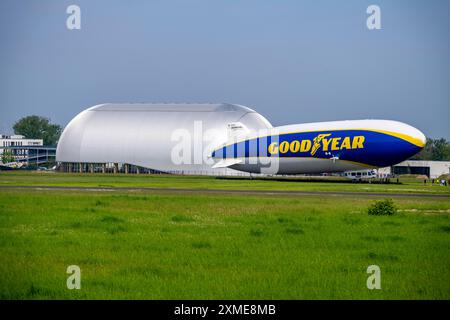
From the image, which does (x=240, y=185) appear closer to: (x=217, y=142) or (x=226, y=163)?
(x=226, y=163)

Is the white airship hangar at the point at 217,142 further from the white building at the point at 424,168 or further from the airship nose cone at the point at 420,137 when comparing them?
the white building at the point at 424,168

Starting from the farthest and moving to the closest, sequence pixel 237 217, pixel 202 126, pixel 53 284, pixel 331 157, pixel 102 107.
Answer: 1. pixel 102 107
2. pixel 202 126
3. pixel 331 157
4. pixel 237 217
5. pixel 53 284

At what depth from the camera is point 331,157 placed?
118m

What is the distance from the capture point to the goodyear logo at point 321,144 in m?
115

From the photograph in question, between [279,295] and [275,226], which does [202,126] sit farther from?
[279,295]

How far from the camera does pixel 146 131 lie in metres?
163

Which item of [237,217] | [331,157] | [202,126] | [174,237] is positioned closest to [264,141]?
[331,157]

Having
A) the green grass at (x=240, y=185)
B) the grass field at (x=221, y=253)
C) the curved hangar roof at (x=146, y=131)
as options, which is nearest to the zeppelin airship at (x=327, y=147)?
the green grass at (x=240, y=185)

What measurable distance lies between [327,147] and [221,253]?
299ft

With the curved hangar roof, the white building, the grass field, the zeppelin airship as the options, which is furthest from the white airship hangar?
the grass field

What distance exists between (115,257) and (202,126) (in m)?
130

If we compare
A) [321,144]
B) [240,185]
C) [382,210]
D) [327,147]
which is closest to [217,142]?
[321,144]

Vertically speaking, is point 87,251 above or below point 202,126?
below

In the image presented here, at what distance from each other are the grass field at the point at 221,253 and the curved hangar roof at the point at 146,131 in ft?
358
